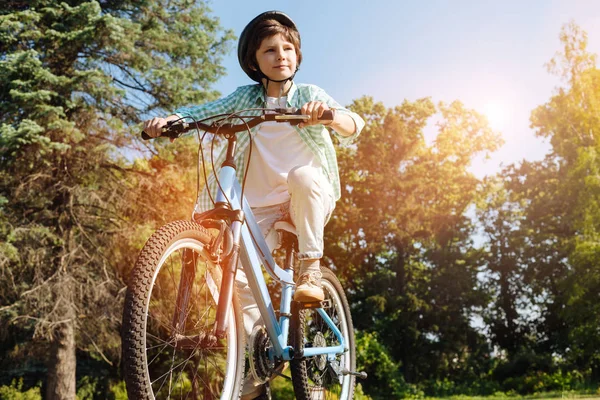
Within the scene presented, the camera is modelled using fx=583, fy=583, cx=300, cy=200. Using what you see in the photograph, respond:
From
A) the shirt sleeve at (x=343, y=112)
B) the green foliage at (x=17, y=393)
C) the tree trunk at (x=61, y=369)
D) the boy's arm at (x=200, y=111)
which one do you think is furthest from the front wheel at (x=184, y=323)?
the green foliage at (x=17, y=393)

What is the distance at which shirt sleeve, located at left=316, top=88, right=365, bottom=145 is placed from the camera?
264cm

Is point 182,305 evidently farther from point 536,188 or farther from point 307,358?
point 536,188

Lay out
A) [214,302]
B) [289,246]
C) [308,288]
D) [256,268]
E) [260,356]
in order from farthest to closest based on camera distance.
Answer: [289,246] < [308,288] < [260,356] < [256,268] < [214,302]

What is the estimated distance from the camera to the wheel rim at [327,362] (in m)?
3.21

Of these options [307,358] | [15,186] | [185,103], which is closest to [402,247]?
[185,103]

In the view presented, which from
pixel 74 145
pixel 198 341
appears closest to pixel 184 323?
pixel 198 341

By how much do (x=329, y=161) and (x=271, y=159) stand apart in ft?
1.17

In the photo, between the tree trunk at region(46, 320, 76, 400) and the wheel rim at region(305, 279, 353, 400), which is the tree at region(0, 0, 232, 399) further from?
the wheel rim at region(305, 279, 353, 400)

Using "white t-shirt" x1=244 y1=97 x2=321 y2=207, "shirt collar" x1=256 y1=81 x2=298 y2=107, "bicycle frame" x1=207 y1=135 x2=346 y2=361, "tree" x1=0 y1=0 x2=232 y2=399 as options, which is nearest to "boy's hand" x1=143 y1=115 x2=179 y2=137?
"bicycle frame" x1=207 y1=135 x2=346 y2=361

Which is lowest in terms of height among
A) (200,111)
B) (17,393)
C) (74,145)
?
(17,393)

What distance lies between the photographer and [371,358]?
1889cm

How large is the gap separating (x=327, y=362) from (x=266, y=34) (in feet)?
6.00

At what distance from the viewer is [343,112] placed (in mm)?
2604

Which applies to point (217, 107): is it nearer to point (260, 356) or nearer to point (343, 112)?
point (343, 112)
